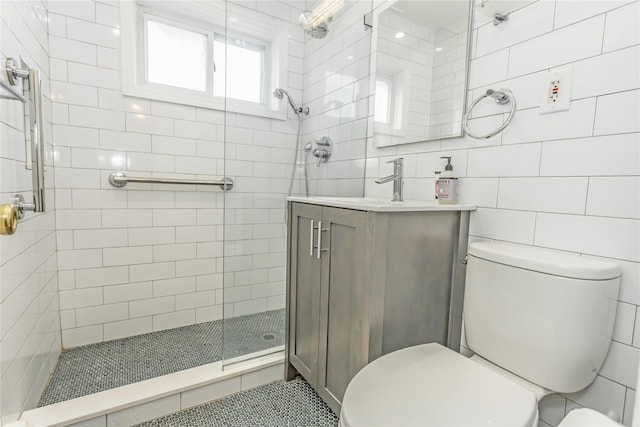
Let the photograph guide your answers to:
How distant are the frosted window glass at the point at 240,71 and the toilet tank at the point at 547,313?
1.41 metres

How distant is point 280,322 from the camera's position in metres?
1.73

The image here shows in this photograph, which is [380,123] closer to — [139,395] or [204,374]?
[204,374]

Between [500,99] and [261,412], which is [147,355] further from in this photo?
[500,99]

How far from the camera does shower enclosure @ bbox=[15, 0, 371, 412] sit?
1686mm

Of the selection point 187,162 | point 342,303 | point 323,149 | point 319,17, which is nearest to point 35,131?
point 187,162

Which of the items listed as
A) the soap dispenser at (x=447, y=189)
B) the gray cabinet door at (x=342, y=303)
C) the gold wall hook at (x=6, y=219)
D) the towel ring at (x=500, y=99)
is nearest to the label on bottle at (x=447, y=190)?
the soap dispenser at (x=447, y=189)

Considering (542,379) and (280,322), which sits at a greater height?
(542,379)

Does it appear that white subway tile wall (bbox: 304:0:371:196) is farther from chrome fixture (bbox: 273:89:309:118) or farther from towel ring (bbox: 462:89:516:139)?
towel ring (bbox: 462:89:516:139)

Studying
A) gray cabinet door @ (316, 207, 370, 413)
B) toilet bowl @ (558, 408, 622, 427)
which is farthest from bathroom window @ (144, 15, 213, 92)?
toilet bowl @ (558, 408, 622, 427)

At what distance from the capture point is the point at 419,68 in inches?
58.3

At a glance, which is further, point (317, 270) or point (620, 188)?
point (317, 270)

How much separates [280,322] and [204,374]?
1.48 feet

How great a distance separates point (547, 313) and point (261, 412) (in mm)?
1209

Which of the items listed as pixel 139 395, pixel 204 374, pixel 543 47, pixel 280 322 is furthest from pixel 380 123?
pixel 139 395
